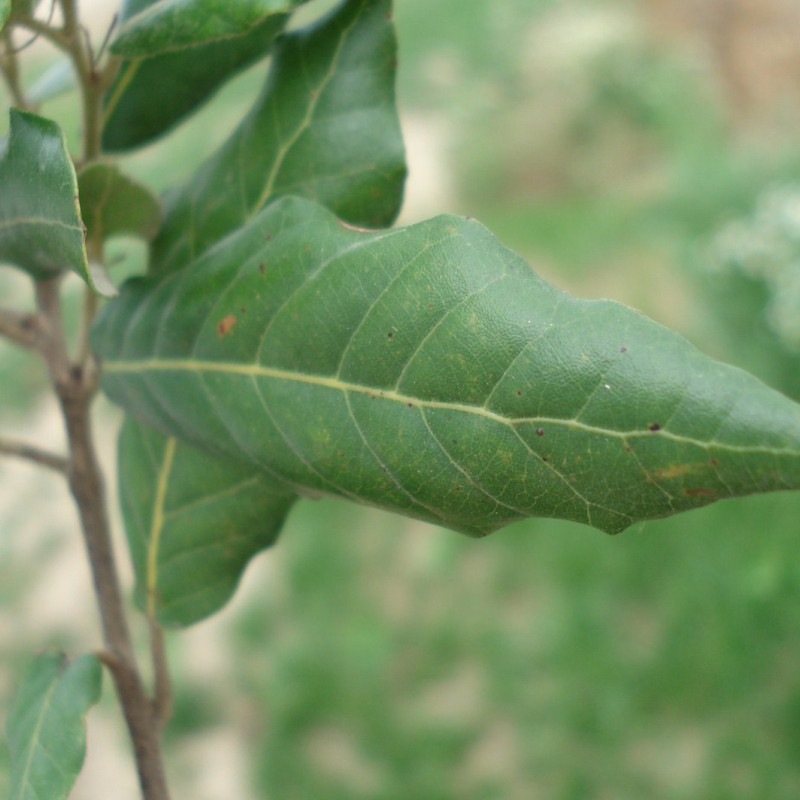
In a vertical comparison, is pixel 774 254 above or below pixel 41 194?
below

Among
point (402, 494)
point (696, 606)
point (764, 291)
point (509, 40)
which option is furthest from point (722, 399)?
point (509, 40)

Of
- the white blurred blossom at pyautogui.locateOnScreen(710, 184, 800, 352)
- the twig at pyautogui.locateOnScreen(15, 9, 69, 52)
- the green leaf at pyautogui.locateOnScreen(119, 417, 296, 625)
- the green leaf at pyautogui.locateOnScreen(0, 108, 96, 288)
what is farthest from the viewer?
the white blurred blossom at pyautogui.locateOnScreen(710, 184, 800, 352)

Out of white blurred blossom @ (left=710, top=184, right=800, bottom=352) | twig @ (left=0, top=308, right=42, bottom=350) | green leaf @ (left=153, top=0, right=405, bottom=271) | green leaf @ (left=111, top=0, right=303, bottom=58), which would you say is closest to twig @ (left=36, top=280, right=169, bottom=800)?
twig @ (left=0, top=308, right=42, bottom=350)

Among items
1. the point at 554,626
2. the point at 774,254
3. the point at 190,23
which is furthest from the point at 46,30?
the point at 774,254

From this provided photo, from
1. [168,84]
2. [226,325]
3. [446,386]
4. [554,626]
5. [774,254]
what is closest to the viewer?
[446,386]

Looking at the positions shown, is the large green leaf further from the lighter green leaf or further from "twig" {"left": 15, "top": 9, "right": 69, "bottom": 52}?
the lighter green leaf

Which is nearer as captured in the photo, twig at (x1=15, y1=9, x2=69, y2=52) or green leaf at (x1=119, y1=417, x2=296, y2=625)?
twig at (x1=15, y1=9, x2=69, y2=52)

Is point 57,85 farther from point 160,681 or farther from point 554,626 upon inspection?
point 554,626
